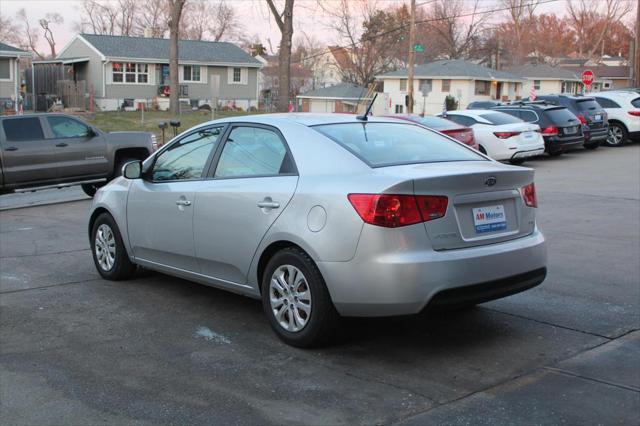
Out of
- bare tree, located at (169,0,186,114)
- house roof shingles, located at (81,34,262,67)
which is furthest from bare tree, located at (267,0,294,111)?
house roof shingles, located at (81,34,262,67)

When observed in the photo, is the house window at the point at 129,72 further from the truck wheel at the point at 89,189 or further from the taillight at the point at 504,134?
the taillight at the point at 504,134

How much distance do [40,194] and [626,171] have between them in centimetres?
1347

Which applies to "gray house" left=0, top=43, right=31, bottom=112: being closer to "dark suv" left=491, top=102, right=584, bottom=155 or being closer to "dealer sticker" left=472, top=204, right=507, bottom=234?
"dark suv" left=491, top=102, right=584, bottom=155

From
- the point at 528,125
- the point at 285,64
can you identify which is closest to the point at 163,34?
the point at 285,64

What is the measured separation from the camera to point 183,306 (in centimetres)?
666

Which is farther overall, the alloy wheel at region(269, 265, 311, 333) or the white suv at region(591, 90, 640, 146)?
the white suv at region(591, 90, 640, 146)

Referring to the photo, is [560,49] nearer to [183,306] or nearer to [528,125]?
[528,125]

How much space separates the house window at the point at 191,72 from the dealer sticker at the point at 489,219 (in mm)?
52963

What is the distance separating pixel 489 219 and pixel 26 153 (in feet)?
38.4

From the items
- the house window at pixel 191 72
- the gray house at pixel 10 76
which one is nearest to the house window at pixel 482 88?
the house window at pixel 191 72

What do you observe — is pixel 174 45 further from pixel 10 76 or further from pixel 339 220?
pixel 339 220

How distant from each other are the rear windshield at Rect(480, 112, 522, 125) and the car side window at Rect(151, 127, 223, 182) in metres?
13.9

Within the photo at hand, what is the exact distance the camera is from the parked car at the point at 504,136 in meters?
18.8

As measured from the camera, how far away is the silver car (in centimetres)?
489
